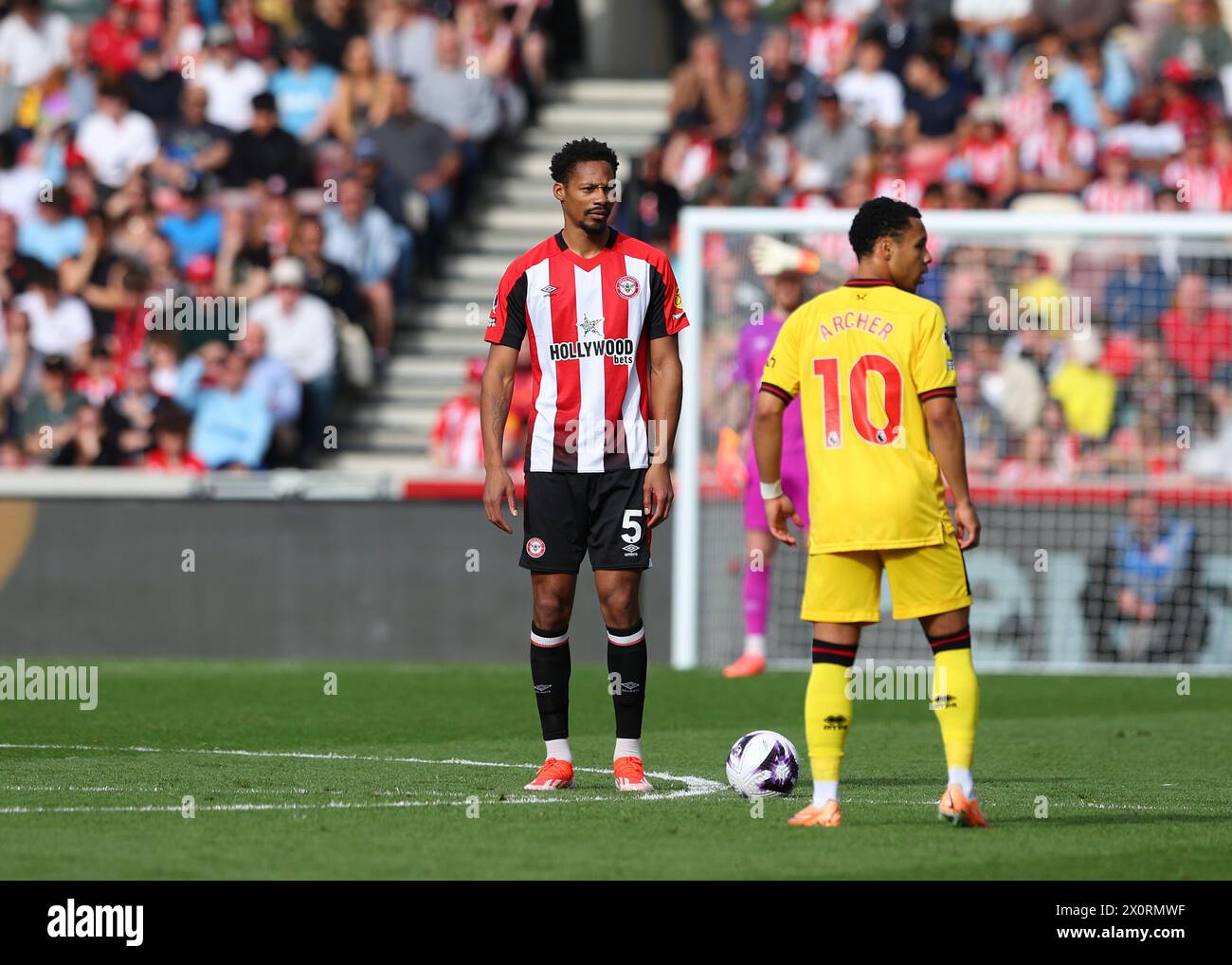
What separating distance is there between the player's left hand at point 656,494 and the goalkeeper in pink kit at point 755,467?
196 inches

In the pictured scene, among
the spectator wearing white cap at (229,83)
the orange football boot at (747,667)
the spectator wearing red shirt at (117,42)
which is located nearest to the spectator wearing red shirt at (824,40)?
the spectator wearing white cap at (229,83)

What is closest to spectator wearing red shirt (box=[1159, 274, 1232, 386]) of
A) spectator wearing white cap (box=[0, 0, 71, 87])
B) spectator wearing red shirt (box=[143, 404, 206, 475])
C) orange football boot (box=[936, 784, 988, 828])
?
spectator wearing red shirt (box=[143, 404, 206, 475])

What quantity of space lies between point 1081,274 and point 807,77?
3820 mm

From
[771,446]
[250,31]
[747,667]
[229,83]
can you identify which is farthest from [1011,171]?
[771,446]

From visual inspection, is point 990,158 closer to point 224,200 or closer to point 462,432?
point 462,432

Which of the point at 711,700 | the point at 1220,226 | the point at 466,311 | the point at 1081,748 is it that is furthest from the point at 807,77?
the point at 1081,748

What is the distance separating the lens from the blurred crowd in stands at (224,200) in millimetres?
17031

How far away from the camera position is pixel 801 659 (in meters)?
15.2

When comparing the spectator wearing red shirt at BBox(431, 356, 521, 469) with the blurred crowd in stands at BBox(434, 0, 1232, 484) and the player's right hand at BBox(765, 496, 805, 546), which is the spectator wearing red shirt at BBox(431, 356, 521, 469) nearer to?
the blurred crowd in stands at BBox(434, 0, 1232, 484)

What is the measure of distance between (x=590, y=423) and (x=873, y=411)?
1.31 m

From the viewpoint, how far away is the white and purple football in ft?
26.5

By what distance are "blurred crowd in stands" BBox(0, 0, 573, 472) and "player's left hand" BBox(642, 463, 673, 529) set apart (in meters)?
8.68

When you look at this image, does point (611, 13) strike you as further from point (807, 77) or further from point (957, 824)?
point (957, 824)

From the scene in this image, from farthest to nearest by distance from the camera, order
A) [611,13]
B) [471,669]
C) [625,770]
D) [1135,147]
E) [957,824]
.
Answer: [611,13], [1135,147], [471,669], [625,770], [957,824]
